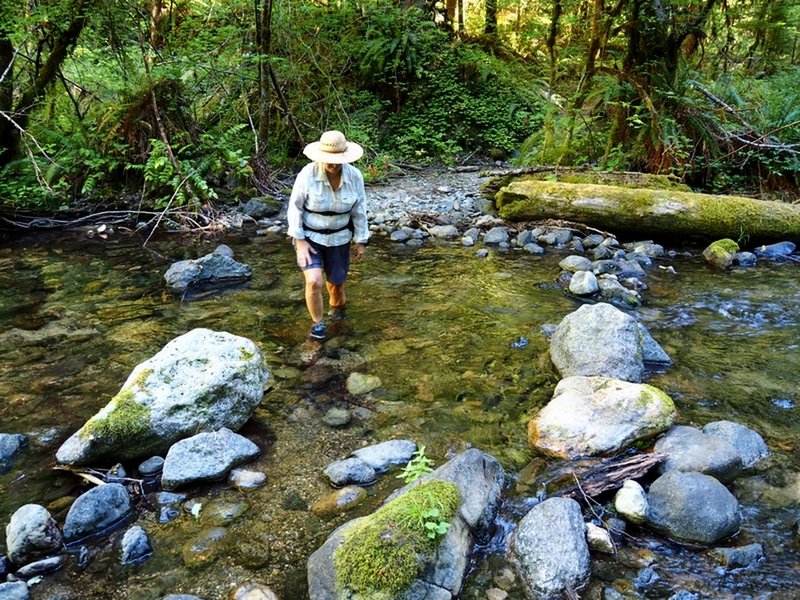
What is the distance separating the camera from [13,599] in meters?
2.77

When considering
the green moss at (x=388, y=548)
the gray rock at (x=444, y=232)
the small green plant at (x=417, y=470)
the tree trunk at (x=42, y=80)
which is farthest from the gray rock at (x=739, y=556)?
the tree trunk at (x=42, y=80)

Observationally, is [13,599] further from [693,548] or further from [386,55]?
[386,55]

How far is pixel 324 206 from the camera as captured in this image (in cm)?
564

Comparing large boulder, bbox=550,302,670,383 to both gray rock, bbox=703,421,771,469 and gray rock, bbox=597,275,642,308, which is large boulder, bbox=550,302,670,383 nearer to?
gray rock, bbox=703,421,771,469

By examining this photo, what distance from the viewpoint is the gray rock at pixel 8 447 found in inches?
152

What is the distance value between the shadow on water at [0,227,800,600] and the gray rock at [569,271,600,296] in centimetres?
19

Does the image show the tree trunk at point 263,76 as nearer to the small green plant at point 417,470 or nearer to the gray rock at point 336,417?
the gray rock at point 336,417

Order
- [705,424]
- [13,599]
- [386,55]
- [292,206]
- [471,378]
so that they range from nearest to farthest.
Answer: [13,599] → [705,424] → [471,378] → [292,206] → [386,55]

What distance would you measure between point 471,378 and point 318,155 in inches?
95.1

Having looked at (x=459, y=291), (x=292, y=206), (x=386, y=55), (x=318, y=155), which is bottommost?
(x=459, y=291)

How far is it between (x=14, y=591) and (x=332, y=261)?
387cm

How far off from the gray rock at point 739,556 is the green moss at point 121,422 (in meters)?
3.50

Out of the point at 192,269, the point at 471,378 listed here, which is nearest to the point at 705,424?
the point at 471,378

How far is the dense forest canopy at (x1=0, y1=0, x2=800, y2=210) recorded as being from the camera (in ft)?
33.6
